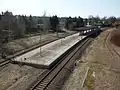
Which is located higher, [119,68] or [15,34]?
[15,34]

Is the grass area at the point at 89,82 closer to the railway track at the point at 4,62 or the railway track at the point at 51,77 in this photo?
the railway track at the point at 51,77

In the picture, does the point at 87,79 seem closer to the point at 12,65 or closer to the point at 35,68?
the point at 35,68

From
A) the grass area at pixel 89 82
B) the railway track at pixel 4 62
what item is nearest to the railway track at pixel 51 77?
the grass area at pixel 89 82

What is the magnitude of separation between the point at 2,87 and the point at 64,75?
Answer: 7.76 metres

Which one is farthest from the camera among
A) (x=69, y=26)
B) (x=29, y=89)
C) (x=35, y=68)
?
(x=69, y=26)

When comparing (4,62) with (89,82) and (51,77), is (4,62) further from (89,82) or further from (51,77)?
(89,82)

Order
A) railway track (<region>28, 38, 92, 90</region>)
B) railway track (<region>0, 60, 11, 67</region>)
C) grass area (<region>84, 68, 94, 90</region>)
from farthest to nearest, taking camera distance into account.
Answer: railway track (<region>0, 60, 11, 67</region>) < grass area (<region>84, 68, 94, 90</region>) < railway track (<region>28, 38, 92, 90</region>)

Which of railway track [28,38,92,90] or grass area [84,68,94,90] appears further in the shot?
grass area [84,68,94,90]

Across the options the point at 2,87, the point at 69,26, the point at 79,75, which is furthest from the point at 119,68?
the point at 69,26

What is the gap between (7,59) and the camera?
30422mm

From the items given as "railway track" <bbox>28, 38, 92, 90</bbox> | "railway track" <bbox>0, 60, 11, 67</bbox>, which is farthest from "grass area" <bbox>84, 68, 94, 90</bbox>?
"railway track" <bbox>0, 60, 11, 67</bbox>

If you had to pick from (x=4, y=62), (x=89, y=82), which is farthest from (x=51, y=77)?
(x=4, y=62)

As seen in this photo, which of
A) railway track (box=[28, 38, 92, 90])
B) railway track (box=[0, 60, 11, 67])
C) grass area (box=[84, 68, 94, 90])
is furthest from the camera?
railway track (box=[0, 60, 11, 67])

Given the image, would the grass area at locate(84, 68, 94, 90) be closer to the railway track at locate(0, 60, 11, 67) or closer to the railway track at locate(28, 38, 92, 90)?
the railway track at locate(28, 38, 92, 90)
